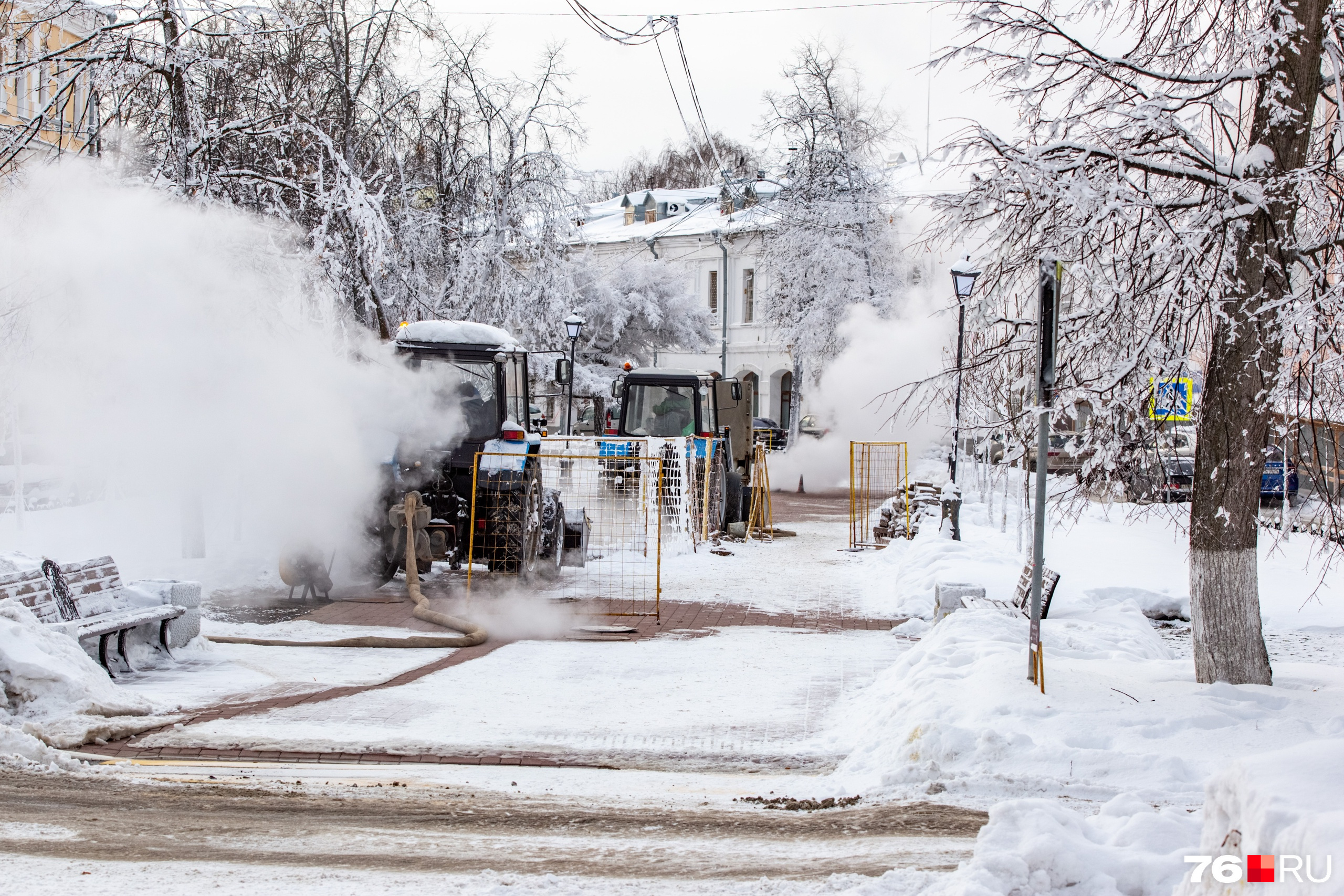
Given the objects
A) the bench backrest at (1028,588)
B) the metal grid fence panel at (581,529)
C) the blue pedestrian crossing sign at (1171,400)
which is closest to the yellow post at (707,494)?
the metal grid fence panel at (581,529)

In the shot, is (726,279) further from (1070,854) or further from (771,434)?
(1070,854)

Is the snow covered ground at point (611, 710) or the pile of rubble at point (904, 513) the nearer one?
the snow covered ground at point (611, 710)

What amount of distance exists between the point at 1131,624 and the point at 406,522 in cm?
693

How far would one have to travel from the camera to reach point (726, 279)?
1900 inches

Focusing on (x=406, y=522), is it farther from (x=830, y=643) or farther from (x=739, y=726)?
(x=739, y=726)

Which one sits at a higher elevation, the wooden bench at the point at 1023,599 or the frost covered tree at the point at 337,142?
the frost covered tree at the point at 337,142

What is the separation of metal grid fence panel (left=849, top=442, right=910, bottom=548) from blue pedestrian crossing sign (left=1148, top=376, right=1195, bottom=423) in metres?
9.59

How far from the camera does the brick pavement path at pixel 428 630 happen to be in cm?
591

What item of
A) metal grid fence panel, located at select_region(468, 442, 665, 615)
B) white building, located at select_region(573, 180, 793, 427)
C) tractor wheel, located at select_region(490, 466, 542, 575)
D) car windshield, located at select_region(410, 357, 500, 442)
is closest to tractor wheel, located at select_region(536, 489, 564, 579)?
metal grid fence panel, located at select_region(468, 442, 665, 615)

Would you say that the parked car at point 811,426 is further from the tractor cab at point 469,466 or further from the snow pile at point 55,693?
the snow pile at point 55,693

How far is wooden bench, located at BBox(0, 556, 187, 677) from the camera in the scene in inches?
277

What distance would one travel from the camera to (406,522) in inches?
444

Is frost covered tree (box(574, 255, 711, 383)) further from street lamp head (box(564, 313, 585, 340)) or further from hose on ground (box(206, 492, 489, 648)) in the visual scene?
hose on ground (box(206, 492, 489, 648))
